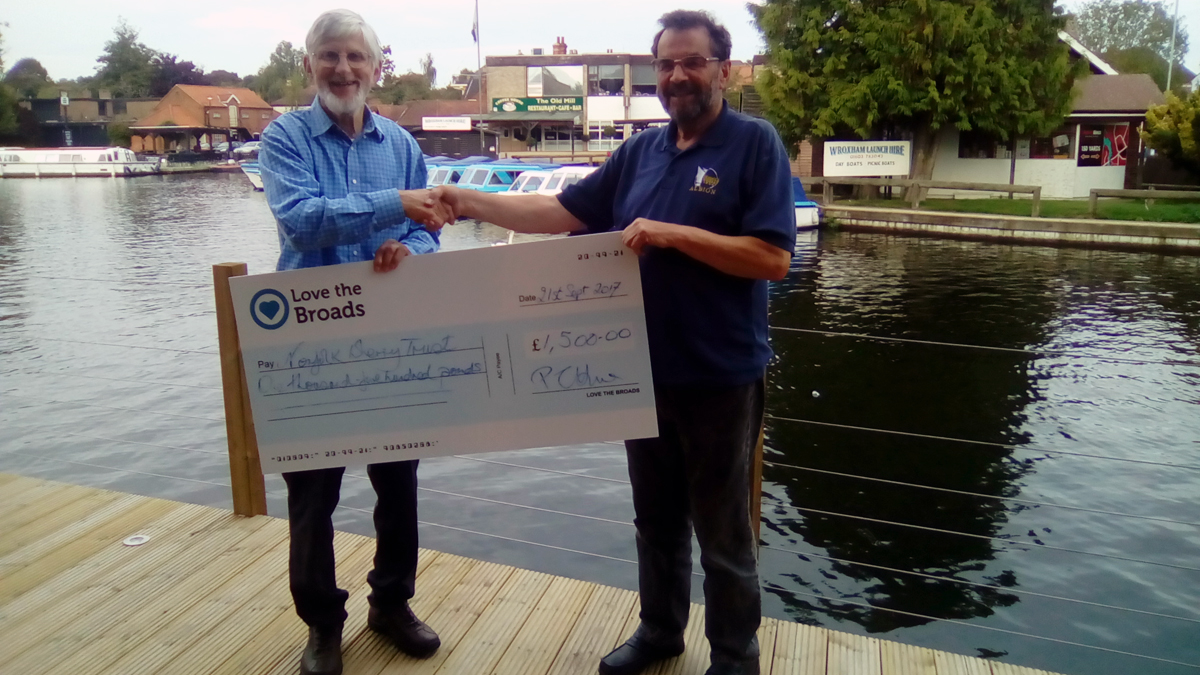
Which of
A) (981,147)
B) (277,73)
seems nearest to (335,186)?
(981,147)

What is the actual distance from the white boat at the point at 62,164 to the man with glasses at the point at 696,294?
59777 millimetres

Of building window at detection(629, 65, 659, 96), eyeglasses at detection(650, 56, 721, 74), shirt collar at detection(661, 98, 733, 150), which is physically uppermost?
building window at detection(629, 65, 659, 96)

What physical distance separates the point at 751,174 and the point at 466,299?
82cm

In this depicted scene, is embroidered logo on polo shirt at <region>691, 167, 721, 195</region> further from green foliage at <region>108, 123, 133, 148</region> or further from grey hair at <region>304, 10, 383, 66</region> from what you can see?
green foliage at <region>108, 123, 133, 148</region>

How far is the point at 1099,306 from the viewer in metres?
14.1

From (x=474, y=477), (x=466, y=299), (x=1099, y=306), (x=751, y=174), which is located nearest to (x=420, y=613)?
(x=466, y=299)

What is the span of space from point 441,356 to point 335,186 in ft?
1.72

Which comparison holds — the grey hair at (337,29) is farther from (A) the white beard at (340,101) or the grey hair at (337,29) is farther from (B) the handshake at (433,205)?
(B) the handshake at (433,205)

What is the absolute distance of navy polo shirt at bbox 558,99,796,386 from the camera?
2.18 metres

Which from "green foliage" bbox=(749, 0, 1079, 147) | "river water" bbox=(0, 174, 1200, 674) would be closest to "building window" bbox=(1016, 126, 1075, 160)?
"green foliage" bbox=(749, 0, 1079, 147)

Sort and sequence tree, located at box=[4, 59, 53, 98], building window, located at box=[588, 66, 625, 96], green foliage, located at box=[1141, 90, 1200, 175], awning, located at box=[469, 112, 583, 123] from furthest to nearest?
tree, located at box=[4, 59, 53, 98] < awning, located at box=[469, 112, 583, 123] < building window, located at box=[588, 66, 625, 96] < green foliage, located at box=[1141, 90, 1200, 175]

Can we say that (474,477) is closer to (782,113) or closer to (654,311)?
(654,311)

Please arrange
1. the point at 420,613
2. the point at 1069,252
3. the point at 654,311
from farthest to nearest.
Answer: the point at 1069,252
the point at 420,613
the point at 654,311

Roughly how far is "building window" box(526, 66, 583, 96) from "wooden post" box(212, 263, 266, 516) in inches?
1852
